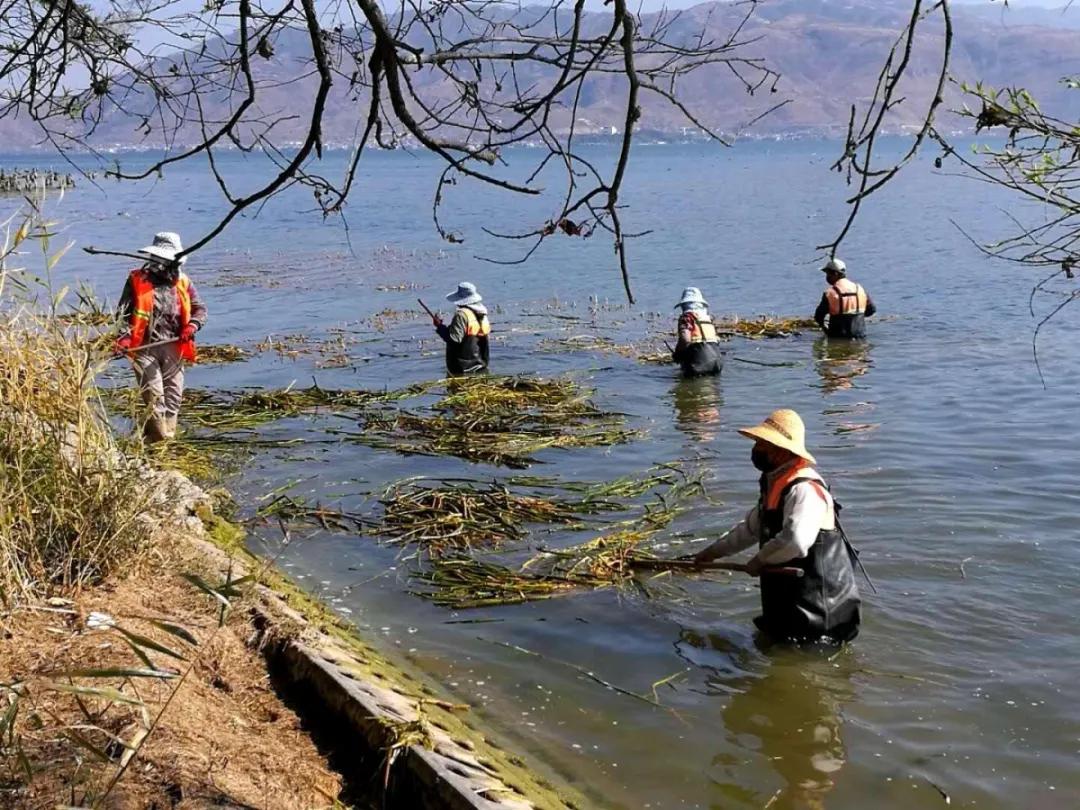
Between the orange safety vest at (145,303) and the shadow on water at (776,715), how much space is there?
5122 millimetres

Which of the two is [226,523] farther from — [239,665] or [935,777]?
[935,777]

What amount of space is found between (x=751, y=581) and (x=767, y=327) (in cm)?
1087

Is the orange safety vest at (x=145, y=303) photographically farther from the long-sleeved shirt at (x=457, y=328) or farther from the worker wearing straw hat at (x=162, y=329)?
the long-sleeved shirt at (x=457, y=328)

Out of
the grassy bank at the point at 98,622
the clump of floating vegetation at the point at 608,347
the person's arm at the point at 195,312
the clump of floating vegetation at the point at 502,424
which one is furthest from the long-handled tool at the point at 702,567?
the clump of floating vegetation at the point at 608,347

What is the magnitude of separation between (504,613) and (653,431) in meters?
5.03

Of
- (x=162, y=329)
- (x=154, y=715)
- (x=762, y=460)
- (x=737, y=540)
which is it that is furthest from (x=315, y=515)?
(x=154, y=715)

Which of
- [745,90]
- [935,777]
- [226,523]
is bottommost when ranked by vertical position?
[935,777]

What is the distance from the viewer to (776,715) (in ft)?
19.5

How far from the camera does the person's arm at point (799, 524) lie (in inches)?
234

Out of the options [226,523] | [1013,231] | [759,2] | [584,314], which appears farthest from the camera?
[1013,231]

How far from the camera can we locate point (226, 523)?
8234mm

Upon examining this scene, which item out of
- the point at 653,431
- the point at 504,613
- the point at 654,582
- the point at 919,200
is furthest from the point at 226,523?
the point at 919,200

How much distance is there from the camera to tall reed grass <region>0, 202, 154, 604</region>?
4930 millimetres

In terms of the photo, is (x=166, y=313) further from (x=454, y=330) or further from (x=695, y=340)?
(x=695, y=340)
